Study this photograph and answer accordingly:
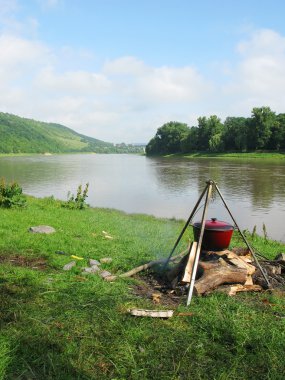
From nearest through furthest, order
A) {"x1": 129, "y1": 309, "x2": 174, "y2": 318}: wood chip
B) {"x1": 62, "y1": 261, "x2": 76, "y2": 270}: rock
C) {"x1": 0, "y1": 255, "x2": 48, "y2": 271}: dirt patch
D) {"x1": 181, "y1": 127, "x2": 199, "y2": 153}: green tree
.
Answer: {"x1": 129, "y1": 309, "x2": 174, "y2": 318}: wood chip → {"x1": 62, "y1": 261, "x2": 76, "y2": 270}: rock → {"x1": 0, "y1": 255, "x2": 48, "y2": 271}: dirt patch → {"x1": 181, "y1": 127, "x2": 199, "y2": 153}: green tree

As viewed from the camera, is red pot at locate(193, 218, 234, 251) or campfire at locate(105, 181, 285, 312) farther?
red pot at locate(193, 218, 234, 251)

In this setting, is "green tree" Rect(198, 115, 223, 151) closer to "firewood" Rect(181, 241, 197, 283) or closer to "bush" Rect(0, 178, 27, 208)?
"bush" Rect(0, 178, 27, 208)

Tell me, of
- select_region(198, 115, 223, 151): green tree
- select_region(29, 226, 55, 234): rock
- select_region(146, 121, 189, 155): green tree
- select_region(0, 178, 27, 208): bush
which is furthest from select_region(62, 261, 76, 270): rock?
select_region(146, 121, 189, 155): green tree

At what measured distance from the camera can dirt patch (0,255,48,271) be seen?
8.24 metres

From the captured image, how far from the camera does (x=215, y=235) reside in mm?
7824

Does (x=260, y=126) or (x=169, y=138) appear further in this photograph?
(x=169, y=138)

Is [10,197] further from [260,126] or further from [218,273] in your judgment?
[260,126]

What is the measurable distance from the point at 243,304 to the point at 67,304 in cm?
309

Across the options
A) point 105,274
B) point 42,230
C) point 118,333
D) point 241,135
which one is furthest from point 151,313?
point 241,135

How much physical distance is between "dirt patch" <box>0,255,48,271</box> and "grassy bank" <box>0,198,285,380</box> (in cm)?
7

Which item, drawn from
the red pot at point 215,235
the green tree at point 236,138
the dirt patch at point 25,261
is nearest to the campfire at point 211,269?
the red pot at point 215,235

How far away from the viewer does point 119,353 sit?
15.4ft

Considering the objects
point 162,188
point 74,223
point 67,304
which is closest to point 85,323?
point 67,304

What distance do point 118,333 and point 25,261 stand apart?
423 centimetres
